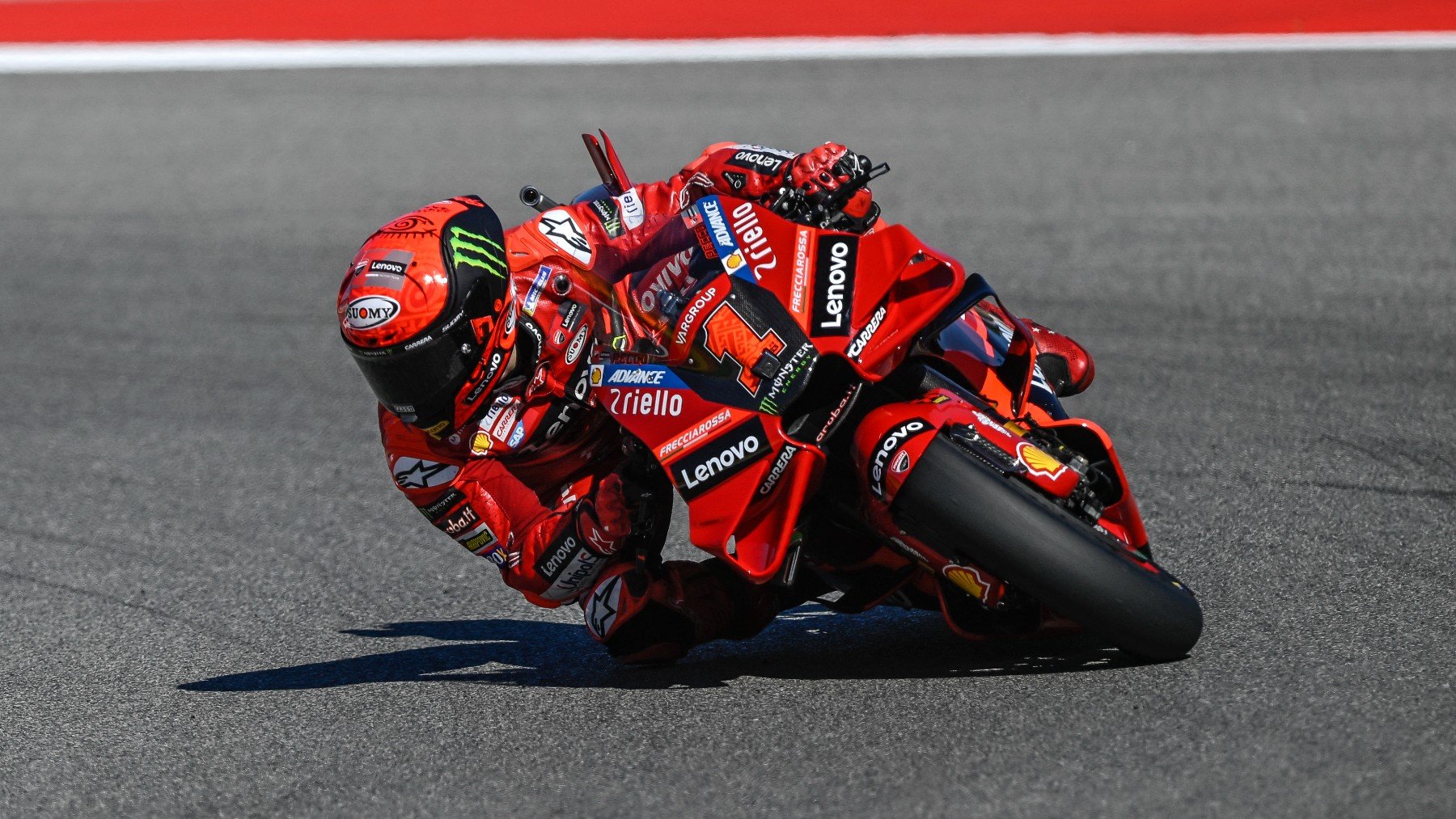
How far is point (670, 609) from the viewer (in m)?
4.69

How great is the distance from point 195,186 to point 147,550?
5564mm

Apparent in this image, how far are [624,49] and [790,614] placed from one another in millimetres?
8648

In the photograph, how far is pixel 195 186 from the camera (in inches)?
444

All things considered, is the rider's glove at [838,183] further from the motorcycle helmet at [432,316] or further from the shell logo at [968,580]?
the shell logo at [968,580]

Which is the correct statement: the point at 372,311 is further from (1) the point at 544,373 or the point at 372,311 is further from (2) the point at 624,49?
(2) the point at 624,49

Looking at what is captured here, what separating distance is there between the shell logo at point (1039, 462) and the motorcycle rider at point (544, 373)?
2.98 feet

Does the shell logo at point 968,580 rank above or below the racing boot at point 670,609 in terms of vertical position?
above

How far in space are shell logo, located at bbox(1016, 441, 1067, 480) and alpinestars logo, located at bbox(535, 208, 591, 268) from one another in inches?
60.8

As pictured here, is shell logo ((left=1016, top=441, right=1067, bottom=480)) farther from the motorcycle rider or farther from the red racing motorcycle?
the motorcycle rider

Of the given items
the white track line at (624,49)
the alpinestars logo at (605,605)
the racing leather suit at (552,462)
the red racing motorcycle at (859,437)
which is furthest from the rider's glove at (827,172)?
the white track line at (624,49)

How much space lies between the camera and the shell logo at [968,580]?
396cm

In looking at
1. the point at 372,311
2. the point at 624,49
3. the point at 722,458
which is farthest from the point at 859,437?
the point at 624,49

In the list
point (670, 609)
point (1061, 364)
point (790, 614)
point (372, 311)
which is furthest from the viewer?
point (790, 614)

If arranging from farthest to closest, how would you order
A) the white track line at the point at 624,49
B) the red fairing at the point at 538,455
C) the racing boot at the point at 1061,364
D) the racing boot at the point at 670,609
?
the white track line at the point at 624,49 → the racing boot at the point at 1061,364 → the racing boot at the point at 670,609 → the red fairing at the point at 538,455
